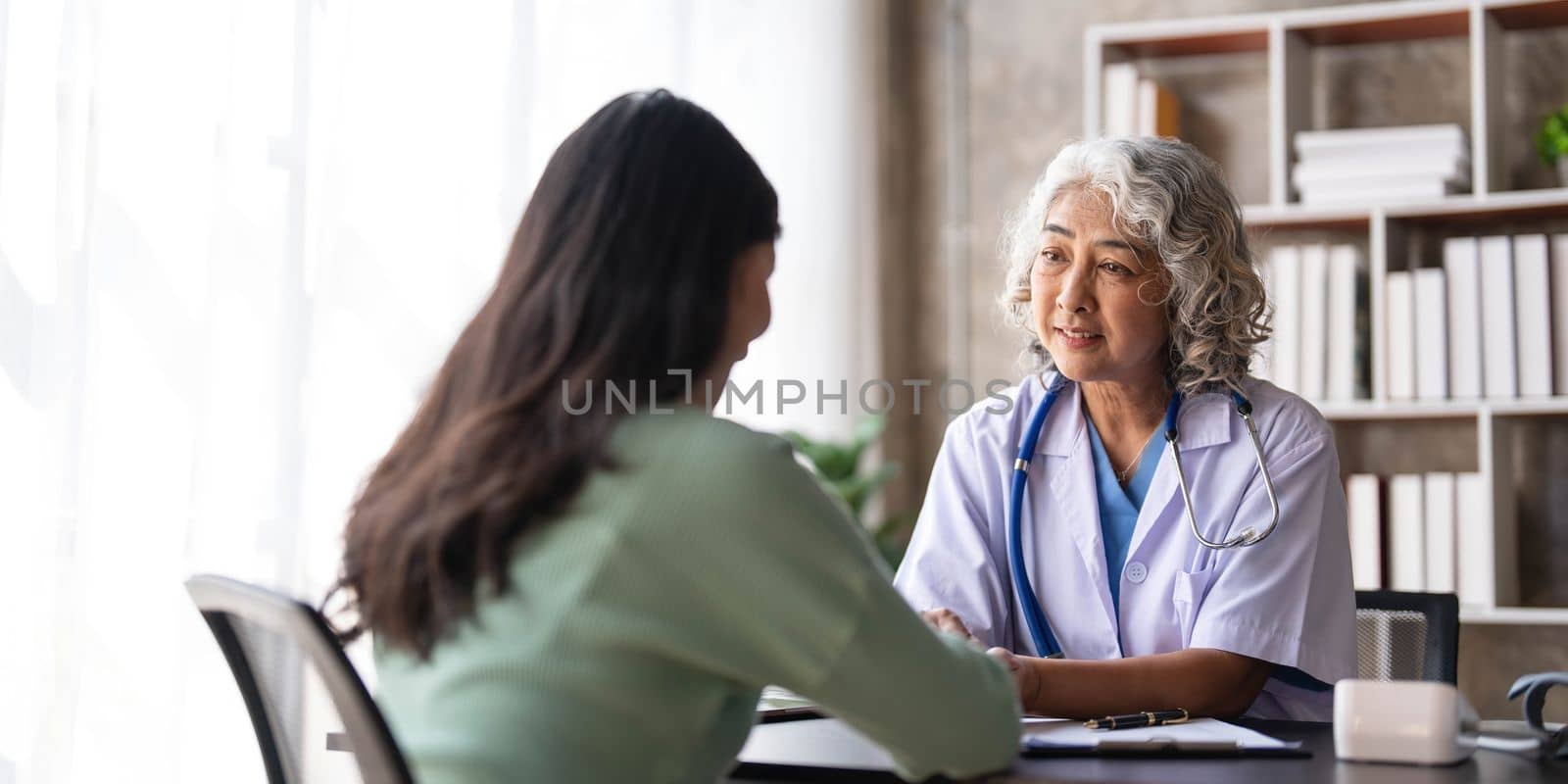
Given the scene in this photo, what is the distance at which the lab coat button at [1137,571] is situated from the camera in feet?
5.70

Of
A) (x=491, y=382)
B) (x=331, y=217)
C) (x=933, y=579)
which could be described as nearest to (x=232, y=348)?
(x=331, y=217)

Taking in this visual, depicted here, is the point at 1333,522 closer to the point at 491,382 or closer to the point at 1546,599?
the point at 491,382

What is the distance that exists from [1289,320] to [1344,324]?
0.11 meters

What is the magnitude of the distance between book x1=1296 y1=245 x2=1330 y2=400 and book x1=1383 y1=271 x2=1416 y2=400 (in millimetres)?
131

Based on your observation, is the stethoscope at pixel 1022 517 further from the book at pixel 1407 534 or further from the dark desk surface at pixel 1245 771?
the book at pixel 1407 534

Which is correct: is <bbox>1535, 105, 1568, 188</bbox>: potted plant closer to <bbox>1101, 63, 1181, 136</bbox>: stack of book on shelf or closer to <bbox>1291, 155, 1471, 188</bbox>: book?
<bbox>1291, 155, 1471, 188</bbox>: book

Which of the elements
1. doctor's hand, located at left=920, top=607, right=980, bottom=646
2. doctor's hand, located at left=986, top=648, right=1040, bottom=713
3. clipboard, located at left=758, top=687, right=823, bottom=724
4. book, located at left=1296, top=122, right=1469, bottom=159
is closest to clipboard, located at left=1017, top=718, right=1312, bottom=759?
doctor's hand, located at left=986, top=648, right=1040, bottom=713

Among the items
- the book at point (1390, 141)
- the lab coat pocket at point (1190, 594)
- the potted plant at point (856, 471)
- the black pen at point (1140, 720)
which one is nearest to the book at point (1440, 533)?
the book at point (1390, 141)

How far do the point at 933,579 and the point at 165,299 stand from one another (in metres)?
1.06

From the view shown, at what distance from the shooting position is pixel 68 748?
1745 mm

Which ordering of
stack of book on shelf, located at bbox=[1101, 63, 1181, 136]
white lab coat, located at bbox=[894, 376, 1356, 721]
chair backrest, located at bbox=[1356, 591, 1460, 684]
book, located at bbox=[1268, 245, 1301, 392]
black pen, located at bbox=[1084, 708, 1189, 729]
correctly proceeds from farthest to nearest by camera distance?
stack of book on shelf, located at bbox=[1101, 63, 1181, 136] → book, located at bbox=[1268, 245, 1301, 392] → chair backrest, located at bbox=[1356, 591, 1460, 684] → white lab coat, located at bbox=[894, 376, 1356, 721] → black pen, located at bbox=[1084, 708, 1189, 729]

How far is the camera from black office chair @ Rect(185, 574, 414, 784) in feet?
2.69

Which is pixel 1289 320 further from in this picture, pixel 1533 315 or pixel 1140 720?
pixel 1140 720

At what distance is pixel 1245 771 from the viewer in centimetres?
115
